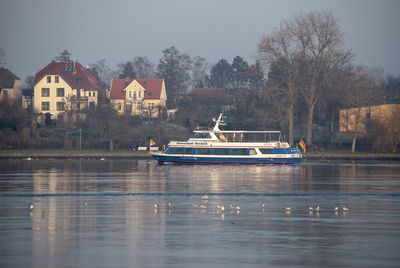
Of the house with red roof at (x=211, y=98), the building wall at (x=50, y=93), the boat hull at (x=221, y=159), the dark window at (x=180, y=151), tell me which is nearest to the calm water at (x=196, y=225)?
the boat hull at (x=221, y=159)

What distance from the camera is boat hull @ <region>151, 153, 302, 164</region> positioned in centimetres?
6503

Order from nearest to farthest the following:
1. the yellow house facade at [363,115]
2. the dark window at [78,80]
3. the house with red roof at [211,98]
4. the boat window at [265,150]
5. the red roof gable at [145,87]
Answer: the boat window at [265,150]
the yellow house facade at [363,115]
the dark window at [78,80]
the red roof gable at [145,87]
the house with red roof at [211,98]

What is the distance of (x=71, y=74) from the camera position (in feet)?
375

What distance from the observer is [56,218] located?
24844 millimetres

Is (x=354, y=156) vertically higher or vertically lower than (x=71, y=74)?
lower

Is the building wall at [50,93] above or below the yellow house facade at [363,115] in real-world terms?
above

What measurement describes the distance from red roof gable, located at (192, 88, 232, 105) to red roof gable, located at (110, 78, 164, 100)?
9372mm

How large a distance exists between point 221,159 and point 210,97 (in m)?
62.7

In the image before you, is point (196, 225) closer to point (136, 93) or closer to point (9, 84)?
point (136, 93)

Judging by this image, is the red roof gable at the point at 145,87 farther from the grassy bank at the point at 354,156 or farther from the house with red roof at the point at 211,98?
the grassy bank at the point at 354,156

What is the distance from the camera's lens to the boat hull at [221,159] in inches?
2560

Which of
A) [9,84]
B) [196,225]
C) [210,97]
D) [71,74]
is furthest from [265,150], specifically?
[9,84]

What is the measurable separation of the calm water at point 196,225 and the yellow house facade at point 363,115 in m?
45.7

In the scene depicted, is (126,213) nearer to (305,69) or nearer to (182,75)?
(305,69)
